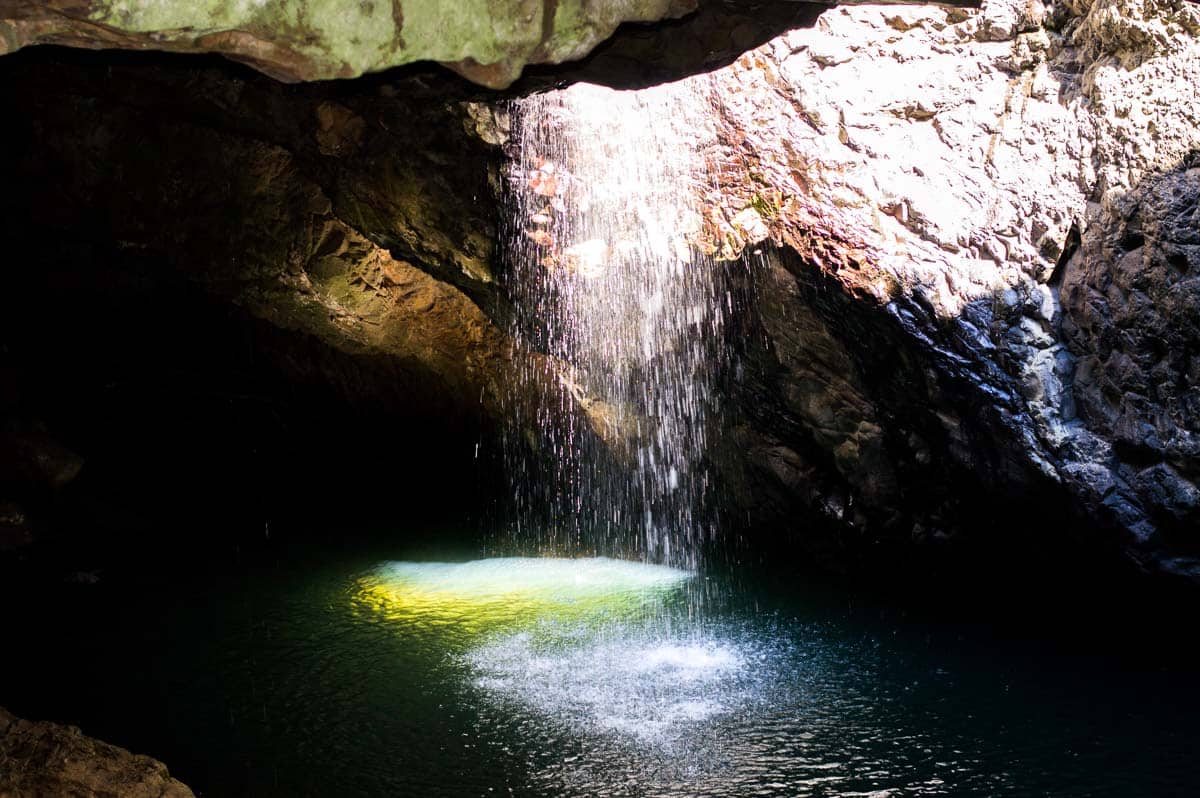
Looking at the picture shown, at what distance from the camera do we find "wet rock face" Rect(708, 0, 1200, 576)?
5.26m

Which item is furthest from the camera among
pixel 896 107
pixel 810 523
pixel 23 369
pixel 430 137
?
pixel 23 369

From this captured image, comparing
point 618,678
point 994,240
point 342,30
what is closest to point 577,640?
point 618,678

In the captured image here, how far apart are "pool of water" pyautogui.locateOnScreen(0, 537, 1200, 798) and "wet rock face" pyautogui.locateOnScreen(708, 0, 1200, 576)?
3.76 feet

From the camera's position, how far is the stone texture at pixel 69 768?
3.67 m

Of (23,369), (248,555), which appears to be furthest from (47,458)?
(248,555)

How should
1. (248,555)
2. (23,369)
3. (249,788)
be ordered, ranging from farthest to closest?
(23,369) → (248,555) → (249,788)

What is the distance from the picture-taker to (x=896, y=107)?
611cm

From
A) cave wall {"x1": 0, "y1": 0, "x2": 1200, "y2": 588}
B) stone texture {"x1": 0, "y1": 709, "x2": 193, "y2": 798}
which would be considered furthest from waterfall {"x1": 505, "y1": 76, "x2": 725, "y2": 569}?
stone texture {"x1": 0, "y1": 709, "x2": 193, "y2": 798}

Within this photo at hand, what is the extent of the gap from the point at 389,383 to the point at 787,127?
6160mm

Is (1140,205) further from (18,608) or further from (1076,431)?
(18,608)

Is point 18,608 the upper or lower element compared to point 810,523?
lower

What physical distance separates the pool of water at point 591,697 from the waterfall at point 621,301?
170cm

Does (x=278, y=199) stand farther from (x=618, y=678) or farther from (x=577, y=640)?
(x=618, y=678)

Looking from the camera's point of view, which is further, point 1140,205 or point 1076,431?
Result: point 1076,431
